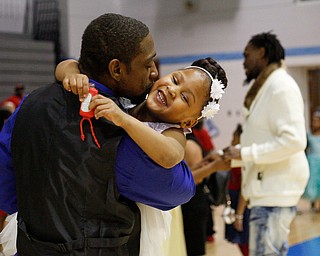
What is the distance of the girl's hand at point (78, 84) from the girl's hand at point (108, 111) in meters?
0.05

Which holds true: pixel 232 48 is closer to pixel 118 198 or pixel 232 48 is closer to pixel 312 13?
pixel 312 13

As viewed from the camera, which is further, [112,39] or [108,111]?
[112,39]

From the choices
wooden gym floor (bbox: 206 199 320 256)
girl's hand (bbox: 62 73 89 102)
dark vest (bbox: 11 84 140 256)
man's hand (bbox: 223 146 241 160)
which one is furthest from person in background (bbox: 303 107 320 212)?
girl's hand (bbox: 62 73 89 102)

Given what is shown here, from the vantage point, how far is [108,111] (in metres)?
1.62

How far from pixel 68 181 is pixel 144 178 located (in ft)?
0.77

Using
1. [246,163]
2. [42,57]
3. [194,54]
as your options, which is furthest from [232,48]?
[246,163]

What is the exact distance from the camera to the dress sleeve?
5.49 ft

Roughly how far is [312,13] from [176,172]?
11.0 metres

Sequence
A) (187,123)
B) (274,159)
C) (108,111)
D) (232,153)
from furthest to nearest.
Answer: (232,153) < (274,159) < (187,123) < (108,111)

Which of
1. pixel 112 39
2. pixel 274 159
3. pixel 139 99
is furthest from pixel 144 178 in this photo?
pixel 274 159

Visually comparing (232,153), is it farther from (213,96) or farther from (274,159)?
(213,96)

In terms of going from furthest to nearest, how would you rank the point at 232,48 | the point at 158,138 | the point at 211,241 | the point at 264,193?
the point at 232,48
the point at 211,241
the point at 264,193
the point at 158,138

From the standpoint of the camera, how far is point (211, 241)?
744 cm

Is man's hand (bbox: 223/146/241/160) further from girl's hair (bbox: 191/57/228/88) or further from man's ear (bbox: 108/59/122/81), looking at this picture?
man's ear (bbox: 108/59/122/81)
